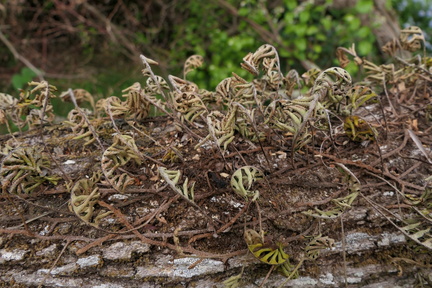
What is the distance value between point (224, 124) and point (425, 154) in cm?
84

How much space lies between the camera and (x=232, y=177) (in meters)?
1.12

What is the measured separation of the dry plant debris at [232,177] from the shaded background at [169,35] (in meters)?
3.07

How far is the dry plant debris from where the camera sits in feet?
3.95

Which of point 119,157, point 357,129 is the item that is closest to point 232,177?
point 119,157

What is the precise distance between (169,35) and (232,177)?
526 centimetres

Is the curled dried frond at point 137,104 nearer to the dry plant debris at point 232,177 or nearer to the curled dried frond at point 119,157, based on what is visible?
the dry plant debris at point 232,177

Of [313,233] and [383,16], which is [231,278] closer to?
[313,233]

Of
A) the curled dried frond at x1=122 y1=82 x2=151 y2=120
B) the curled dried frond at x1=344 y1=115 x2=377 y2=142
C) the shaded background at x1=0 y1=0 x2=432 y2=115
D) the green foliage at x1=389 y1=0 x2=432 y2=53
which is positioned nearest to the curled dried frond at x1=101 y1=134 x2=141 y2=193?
the curled dried frond at x1=122 y1=82 x2=151 y2=120

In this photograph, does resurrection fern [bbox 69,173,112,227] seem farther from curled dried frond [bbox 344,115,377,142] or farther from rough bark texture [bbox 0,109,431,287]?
curled dried frond [bbox 344,115,377,142]

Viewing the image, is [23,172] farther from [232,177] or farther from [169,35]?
[169,35]

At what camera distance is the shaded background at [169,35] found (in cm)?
470

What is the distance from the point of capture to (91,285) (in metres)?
1.22

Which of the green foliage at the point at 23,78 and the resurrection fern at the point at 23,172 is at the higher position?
the resurrection fern at the point at 23,172

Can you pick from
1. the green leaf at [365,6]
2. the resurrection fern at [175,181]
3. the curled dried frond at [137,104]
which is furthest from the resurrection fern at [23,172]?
the green leaf at [365,6]
